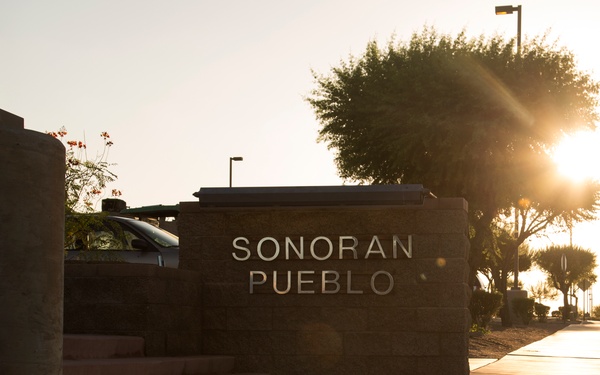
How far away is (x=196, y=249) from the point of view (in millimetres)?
11906

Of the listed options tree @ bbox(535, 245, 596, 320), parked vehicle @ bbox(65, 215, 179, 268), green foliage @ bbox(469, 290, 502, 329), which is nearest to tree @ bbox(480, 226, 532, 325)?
green foliage @ bbox(469, 290, 502, 329)

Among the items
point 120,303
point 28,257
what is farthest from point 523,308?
point 28,257

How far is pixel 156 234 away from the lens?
1639cm

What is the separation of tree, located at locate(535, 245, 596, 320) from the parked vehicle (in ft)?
253

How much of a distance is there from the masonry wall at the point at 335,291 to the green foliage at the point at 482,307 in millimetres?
19018

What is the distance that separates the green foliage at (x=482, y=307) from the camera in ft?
99.7

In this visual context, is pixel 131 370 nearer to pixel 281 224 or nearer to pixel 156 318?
pixel 156 318

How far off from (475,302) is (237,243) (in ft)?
66.0

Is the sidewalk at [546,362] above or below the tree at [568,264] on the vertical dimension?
below

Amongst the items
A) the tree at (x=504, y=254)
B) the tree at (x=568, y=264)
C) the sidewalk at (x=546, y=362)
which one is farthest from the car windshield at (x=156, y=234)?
the tree at (x=568, y=264)

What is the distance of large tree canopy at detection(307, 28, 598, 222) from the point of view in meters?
29.8

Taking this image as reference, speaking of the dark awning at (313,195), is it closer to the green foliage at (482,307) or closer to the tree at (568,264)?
the green foliage at (482,307)

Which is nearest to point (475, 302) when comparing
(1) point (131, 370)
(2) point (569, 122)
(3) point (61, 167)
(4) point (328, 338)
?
(2) point (569, 122)

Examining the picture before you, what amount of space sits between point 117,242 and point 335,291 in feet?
10.9
